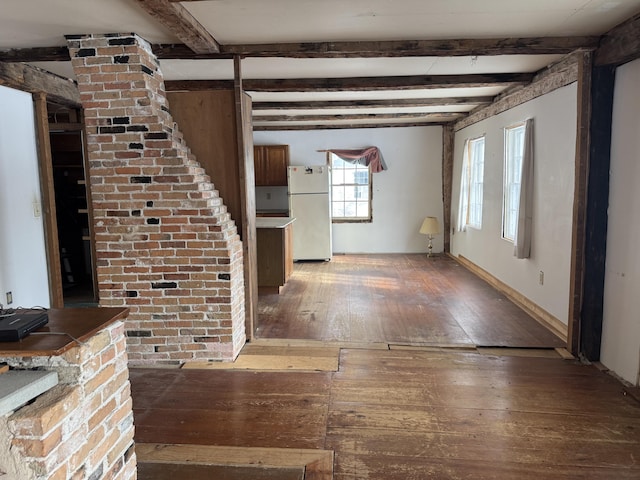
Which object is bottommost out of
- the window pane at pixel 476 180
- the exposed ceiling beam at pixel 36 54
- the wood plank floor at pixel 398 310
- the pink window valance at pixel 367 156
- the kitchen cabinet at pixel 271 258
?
the wood plank floor at pixel 398 310

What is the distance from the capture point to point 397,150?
8.13m

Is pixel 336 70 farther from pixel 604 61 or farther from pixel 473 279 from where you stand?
pixel 473 279

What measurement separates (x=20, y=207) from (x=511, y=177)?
5280 mm

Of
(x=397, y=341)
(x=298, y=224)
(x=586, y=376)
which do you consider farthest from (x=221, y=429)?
(x=298, y=224)

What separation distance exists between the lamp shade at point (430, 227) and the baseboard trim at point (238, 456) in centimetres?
600

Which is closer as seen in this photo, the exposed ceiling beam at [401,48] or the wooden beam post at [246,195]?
the exposed ceiling beam at [401,48]

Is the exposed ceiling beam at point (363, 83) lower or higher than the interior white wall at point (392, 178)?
higher

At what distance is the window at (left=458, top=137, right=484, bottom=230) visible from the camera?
6676mm

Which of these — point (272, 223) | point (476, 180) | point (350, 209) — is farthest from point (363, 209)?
point (272, 223)

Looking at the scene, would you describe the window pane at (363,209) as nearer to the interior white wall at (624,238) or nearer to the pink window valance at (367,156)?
the pink window valance at (367,156)

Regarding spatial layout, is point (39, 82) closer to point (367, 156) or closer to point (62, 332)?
point (62, 332)

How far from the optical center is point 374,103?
5.86 meters

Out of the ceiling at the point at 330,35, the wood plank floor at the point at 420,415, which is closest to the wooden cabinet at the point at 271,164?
the ceiling at the point at 330,35

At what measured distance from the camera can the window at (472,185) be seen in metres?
6.68
